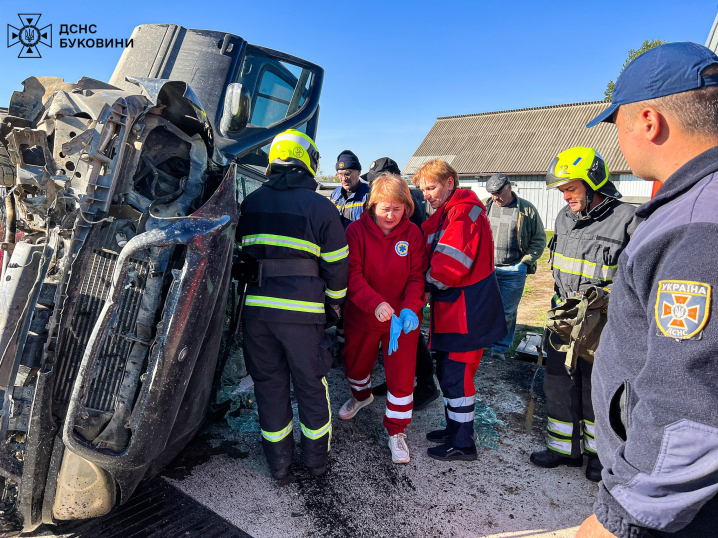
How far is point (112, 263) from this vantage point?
2049mm

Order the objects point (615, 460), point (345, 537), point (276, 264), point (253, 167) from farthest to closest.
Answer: point (253, 167) < point (276, 264) < point (345, 537) < point (615, 460)

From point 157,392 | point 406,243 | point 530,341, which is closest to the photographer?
point 157,392

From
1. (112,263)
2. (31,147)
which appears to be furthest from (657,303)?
(31,147)

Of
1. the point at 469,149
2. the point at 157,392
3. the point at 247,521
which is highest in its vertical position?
the point at 469,149

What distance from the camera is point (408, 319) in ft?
9.62

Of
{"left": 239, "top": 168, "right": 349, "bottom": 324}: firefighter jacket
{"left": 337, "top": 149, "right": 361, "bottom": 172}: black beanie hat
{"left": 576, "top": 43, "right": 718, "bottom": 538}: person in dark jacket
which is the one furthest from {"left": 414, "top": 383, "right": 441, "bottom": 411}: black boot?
{"left": 576, "top": 43, "right": 718, "bottom": 538}: person in dark jacket

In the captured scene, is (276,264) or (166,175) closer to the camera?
(166,175)

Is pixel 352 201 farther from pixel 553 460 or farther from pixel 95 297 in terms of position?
pixel 95 297

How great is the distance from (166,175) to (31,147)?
576mm

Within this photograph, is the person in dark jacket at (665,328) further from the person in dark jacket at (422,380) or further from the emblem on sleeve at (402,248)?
the person in dark jacket at (422,380)

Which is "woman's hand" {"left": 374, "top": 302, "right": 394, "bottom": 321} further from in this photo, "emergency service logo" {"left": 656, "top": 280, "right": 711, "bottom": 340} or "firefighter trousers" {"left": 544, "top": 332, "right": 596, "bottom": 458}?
"emergency service logo" {"left": 656, "top": 280, "right": 711, "bottom": 340}

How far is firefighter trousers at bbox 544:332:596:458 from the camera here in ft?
9.64

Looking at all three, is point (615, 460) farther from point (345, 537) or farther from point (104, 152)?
point (104, 152)

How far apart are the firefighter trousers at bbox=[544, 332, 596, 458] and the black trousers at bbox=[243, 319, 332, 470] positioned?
4.65ft
